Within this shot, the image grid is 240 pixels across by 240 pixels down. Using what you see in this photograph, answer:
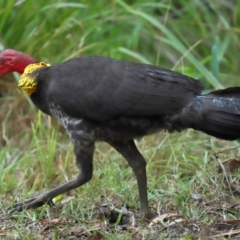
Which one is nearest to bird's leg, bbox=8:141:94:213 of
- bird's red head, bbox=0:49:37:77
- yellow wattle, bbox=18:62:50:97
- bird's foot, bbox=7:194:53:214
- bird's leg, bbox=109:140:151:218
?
bird's foot, bbox=7:194:53:214

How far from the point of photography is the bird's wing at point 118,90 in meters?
4.18

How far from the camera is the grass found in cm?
425

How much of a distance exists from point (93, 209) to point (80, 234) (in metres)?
0.40

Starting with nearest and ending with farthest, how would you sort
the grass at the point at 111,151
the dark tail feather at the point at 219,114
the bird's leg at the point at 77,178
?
1. the dark tail feather at the point at 219,114
2. the grass at the point at 111,151
3. the bird's leg at the point at 77,178

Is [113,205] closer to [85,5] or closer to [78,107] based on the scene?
Answer: [78,107]

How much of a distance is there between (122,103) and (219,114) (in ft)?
1.72

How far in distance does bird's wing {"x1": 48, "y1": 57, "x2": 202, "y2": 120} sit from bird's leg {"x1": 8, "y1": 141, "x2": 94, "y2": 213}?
0.24 meters

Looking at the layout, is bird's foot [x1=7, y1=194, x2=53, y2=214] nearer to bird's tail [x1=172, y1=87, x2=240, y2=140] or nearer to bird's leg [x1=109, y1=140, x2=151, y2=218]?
bird's leg [x1=109, y1=140, x2=151, y2=218]

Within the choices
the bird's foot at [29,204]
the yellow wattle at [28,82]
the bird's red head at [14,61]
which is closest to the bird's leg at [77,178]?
the bird's foot at [29,204]

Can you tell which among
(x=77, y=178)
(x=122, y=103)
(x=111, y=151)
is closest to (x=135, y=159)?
(x=77, y=178)

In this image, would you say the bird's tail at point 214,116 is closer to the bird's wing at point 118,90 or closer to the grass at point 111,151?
the bird's wing at point 118,90

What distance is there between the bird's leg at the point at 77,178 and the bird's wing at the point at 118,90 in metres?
0.24

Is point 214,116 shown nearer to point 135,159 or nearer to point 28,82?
point 135,159

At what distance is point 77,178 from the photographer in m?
4.51
